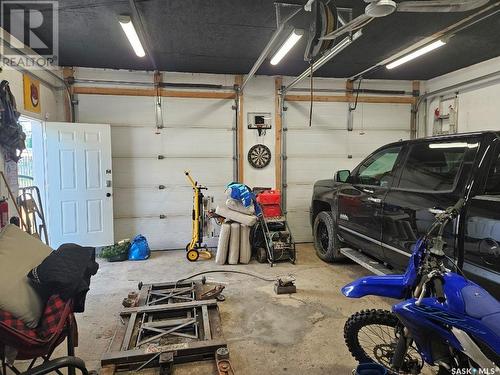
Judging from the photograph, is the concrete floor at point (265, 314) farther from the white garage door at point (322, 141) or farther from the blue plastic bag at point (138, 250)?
the white garage door at point (322, 141)

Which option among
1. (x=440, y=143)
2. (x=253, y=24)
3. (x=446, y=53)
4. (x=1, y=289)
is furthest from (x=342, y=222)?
(x=1, y=289)

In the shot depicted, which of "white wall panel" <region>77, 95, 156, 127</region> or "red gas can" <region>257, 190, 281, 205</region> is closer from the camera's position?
"red gas can" <region>257, 190, 281, 205</region>

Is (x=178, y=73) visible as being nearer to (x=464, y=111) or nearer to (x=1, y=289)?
(x=1, y=289)

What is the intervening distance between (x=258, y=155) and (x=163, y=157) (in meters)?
1.75

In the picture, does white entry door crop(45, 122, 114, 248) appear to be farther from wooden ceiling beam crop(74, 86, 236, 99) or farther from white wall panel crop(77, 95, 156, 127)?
wooden ceiling beam crop(74, 86, 236, 99)

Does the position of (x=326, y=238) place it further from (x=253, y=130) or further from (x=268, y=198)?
(x=253, y=130)

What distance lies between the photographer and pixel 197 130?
5.88 m

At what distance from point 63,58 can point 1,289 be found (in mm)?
4411

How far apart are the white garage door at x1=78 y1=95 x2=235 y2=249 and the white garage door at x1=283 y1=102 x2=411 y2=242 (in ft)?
4.11

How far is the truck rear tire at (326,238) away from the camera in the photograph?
4668 millimetres

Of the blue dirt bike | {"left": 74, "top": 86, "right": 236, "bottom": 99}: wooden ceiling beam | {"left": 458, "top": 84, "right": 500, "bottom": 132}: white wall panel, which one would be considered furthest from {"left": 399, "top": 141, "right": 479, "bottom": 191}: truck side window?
{"left": 74, "top": 86, "right": 236, "bottom": 99}: wooden ceiling beam

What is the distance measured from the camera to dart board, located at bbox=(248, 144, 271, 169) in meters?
6.03

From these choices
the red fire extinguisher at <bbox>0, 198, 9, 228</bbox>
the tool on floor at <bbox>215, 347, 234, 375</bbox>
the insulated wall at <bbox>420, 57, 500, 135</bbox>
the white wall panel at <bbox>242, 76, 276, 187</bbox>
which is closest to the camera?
the tool on floor at <bbox>215, 347, 234, 375</bbox>

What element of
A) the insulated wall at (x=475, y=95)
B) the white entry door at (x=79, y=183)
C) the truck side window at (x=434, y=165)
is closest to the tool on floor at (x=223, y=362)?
the truck side window at (x=434, y=165)
